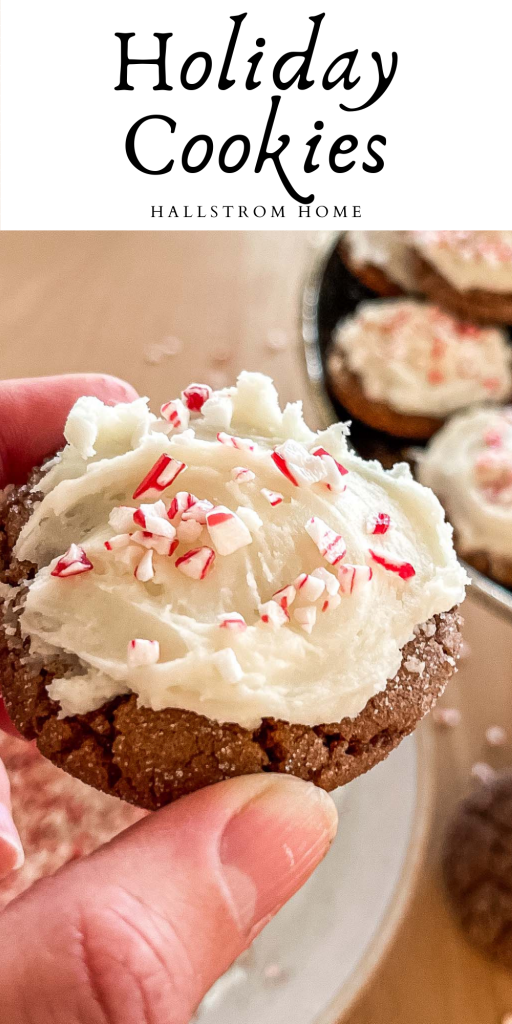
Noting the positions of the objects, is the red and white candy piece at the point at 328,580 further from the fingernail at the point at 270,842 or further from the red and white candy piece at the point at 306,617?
the fingernail at the point at 270,842

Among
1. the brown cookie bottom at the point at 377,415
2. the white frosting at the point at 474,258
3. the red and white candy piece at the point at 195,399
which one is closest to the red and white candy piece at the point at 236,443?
the red and white candy piece at the point at 195,399

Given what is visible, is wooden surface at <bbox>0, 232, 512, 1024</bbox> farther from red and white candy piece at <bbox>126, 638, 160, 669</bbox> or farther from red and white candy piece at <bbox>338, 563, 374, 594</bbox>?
red and white candy piece at <bbox>126, 638, 160, 669</bbox>

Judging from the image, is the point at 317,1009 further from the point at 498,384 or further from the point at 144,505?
the point at 498,384

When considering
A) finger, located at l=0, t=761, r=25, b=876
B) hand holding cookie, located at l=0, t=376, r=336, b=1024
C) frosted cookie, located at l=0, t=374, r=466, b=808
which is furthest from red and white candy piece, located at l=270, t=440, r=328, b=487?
finger, located at l=0, t=761, r=25, b=876

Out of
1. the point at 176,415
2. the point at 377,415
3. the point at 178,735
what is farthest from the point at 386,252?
the point at 178,735

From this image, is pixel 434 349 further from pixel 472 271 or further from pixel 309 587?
pixel 309 587
